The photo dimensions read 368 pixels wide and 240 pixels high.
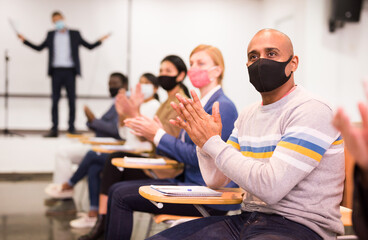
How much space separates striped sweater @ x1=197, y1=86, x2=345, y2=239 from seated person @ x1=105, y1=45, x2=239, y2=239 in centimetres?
67

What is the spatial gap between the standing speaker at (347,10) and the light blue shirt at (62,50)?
4.33 m

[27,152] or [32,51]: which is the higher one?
[32,51]

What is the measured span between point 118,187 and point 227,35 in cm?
674

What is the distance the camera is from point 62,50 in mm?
7164

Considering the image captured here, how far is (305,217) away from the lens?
1.42 m

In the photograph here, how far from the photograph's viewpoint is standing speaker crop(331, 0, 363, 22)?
645cm

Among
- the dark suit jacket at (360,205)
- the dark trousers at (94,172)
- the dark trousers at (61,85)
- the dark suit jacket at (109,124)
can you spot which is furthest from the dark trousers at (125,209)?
the dark trousers at (61,85)

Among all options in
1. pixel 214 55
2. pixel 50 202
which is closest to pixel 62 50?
pixel 50 202

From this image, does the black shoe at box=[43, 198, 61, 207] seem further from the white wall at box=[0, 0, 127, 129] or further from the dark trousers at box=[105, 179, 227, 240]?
the white wall at box=[0, 0, 127, 129]

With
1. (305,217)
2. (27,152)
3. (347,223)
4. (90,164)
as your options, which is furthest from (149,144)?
(27,152)

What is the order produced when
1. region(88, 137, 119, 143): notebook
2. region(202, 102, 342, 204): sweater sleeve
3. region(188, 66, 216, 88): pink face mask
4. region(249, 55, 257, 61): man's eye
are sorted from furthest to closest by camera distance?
region(88, 137, 119, 143): notebook, region(188, 66, 216, 88): pink face mask, region(249, 55, 257, 61): man's eye, region(202, 102, 342, 204): sweater sleeve

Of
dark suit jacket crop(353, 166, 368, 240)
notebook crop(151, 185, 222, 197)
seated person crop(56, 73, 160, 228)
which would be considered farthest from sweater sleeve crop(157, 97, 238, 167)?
dark suit jacket crop(353, 166, 368, 240)

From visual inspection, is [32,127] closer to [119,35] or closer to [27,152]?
[27,152]

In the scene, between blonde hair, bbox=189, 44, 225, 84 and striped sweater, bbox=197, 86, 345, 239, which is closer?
striped sweater, bbox=197, 86, 345, 239
